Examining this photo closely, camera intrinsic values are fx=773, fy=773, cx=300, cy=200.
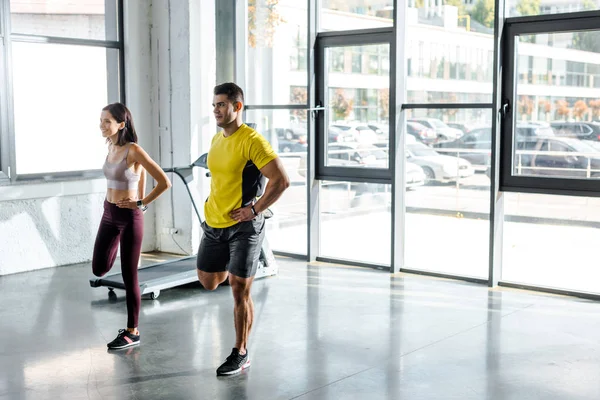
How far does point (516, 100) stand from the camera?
20.1 ft

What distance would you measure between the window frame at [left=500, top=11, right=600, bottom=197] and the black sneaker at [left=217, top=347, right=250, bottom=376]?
298 centimetres

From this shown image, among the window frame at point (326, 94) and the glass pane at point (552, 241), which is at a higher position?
the window frame at point (326, 94)

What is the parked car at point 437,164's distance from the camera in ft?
21.3

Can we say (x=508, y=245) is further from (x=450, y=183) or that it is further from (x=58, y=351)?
(x=58, y=351)

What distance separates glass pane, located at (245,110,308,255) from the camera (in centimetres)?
748

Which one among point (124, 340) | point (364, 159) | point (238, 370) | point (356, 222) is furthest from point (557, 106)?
point (124, 340)

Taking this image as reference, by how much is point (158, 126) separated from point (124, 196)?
3.45m

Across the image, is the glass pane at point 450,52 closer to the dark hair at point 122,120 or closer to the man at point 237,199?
the man at point 237,199

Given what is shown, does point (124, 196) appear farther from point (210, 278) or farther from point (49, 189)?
point (49, 189)

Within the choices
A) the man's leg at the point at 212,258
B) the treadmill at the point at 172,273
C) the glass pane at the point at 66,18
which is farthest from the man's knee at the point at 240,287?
the glass pane at the point at 66,18

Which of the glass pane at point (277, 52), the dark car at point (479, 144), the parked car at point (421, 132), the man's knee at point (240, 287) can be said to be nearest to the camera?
the man's knee at point (240, 287)

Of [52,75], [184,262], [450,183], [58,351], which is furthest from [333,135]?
[58,351]

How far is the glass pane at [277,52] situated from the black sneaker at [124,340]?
3.39 metres

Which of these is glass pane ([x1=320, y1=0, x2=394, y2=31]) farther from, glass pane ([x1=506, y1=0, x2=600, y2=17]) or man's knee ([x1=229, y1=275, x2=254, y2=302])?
man's knee ([x1=229, y1=275, x2=254, y2=302])
